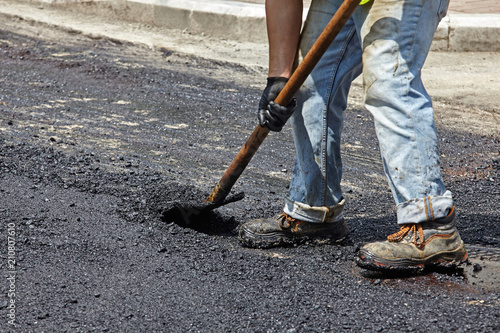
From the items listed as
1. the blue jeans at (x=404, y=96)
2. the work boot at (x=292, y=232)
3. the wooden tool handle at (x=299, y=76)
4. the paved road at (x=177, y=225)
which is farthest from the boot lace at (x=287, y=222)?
the blue jeans at (x=404, y=96)

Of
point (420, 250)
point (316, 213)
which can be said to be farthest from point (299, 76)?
point (420, 250)

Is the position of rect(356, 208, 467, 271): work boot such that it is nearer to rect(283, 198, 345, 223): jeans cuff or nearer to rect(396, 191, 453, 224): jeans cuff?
rect(396, 191, 453, 224): jeans cuff

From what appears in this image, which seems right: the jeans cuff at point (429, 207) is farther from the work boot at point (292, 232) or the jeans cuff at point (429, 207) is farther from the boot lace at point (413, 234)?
the work boot at point (292, 232)

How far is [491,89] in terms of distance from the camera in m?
5.25

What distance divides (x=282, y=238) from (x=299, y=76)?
31.4 inches

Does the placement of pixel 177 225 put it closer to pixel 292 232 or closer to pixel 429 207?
pixel 292 232

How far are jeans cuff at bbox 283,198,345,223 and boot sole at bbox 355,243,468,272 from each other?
0.35 meters

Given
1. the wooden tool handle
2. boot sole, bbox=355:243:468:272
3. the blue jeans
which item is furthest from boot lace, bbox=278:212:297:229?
the blue jeans

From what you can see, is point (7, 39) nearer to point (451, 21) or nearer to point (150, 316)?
point (451, 21)

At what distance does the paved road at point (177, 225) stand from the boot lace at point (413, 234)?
0.16m

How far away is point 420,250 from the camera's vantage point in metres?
2.21

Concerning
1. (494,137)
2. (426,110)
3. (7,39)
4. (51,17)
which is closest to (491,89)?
(494,137)

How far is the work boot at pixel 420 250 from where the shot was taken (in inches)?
86.9

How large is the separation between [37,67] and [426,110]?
4.74 meters
